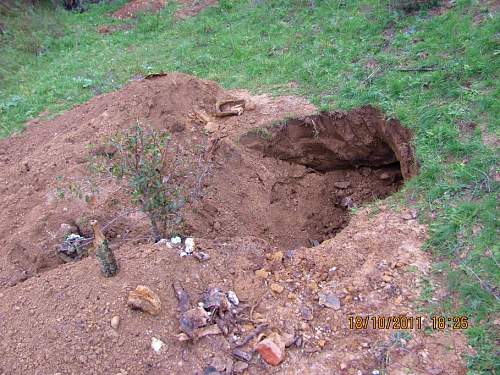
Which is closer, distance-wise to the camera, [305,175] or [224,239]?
[224,239]

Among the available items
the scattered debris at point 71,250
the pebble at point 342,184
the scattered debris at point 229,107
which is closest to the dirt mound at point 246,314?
the scattered debris at point 71,250

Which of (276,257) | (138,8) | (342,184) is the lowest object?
(342,184)

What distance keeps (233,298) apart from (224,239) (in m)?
0.80

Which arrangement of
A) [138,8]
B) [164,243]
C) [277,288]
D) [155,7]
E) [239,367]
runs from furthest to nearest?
[138,8] < [155,7] < [164,243] < [277,288] < [239,367]

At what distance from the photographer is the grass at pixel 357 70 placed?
3.52 metres

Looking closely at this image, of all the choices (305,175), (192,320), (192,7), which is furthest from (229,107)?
(192,7)

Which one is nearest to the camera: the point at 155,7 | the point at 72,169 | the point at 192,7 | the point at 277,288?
the point at 277,288

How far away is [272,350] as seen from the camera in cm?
295

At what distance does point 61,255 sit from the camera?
165 inches

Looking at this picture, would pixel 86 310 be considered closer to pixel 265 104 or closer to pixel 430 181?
pixel 430 181

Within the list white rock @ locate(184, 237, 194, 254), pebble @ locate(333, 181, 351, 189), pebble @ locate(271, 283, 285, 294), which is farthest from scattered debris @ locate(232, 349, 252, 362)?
pebble @ locate(333, 181, 351, 189)

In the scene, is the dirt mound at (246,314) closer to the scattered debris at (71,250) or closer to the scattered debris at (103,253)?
the scattered debris at (103,253)

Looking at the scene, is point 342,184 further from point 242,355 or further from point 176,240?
point 242,355

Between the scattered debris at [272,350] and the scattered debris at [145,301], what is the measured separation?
695mm
